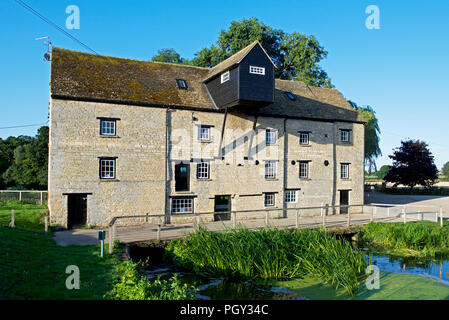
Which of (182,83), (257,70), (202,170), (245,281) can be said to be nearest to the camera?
(245,281)

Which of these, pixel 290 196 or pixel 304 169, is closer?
pixel 290 196

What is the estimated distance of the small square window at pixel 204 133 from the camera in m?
19.5

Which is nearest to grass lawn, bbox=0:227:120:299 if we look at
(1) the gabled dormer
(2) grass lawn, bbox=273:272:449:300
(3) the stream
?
(3) the stream

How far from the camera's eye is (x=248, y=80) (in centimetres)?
1855

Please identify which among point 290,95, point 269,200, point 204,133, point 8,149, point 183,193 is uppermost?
point 290,95

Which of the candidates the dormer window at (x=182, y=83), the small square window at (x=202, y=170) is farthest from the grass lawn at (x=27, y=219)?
the dormer window at (x=182, y=83)

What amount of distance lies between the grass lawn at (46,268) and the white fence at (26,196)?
11.2 metres

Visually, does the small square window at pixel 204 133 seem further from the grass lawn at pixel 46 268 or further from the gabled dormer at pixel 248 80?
the grass lawn at pixel 46 268

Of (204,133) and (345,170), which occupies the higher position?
(204,133)

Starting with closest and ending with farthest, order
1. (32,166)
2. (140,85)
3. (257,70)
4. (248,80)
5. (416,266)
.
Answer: (416,266) < (248,80) < (257,70) < (140,85) < (32,166)

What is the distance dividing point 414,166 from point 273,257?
36035mm

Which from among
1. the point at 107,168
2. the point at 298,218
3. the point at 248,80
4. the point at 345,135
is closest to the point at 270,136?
the point at 248,80

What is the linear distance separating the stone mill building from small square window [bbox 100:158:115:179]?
0.17ft

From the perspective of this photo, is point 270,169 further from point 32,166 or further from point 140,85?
point 32,166
